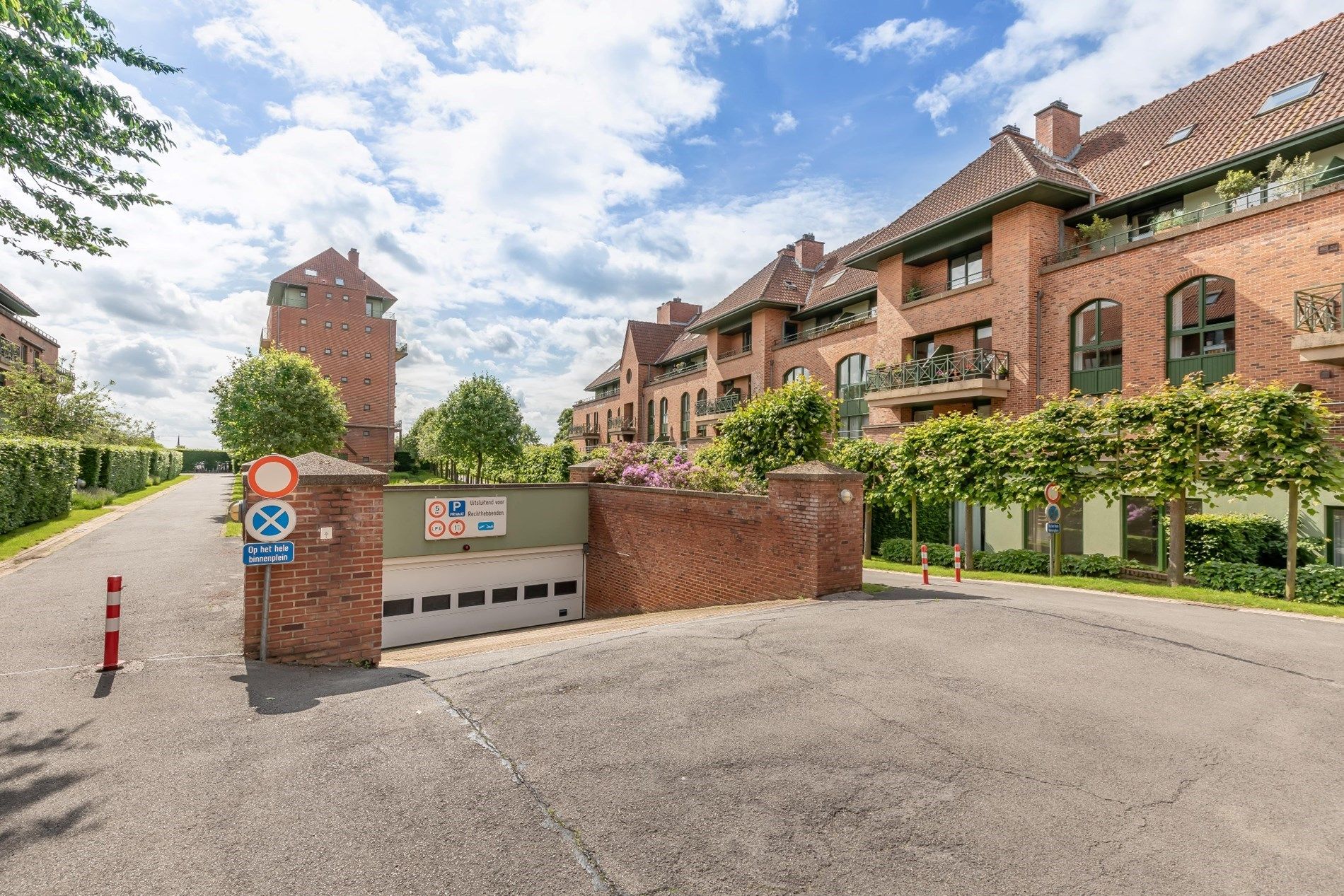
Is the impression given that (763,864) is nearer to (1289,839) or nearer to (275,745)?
(1289,839)

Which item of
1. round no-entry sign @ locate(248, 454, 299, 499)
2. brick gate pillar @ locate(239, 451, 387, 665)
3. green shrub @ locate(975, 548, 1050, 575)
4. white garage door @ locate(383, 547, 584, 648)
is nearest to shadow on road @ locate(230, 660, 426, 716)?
brick gate pillar @ locate(239, 451, 387, 665)

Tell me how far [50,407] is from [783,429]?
3587 cm

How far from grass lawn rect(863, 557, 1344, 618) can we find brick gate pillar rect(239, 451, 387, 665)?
25.2ft

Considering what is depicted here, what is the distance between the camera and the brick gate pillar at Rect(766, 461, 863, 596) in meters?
9.80

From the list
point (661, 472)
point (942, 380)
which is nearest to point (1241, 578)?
point (942, 380)

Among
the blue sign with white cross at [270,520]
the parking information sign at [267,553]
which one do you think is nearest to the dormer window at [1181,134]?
the blue sign with white cross at [270,520]

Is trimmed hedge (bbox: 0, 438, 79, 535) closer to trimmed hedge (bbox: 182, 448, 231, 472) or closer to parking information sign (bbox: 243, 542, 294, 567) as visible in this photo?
parking information sign (bbox: 243, 542, 294, 567)

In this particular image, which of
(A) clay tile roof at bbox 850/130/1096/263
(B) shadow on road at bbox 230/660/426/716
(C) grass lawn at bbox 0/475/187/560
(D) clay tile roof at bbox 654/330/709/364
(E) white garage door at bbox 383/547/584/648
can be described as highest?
(A) clay tile roof at bbox 850/130/1096/263

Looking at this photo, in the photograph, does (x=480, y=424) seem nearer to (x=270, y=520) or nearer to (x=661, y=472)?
(x=661, y=472)

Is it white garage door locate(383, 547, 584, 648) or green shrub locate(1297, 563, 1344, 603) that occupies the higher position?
green shrub locate(1297, 563, 1344, 603)

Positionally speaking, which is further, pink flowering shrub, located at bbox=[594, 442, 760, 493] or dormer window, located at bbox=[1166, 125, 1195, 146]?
dormer window, located at bbox=[1166, 125, 1195, 146]

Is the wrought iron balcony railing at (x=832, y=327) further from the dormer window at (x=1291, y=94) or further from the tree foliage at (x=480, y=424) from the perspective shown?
the tree foliage at (x=480, y=424)

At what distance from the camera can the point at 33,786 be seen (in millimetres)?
3795

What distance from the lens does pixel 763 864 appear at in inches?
122
